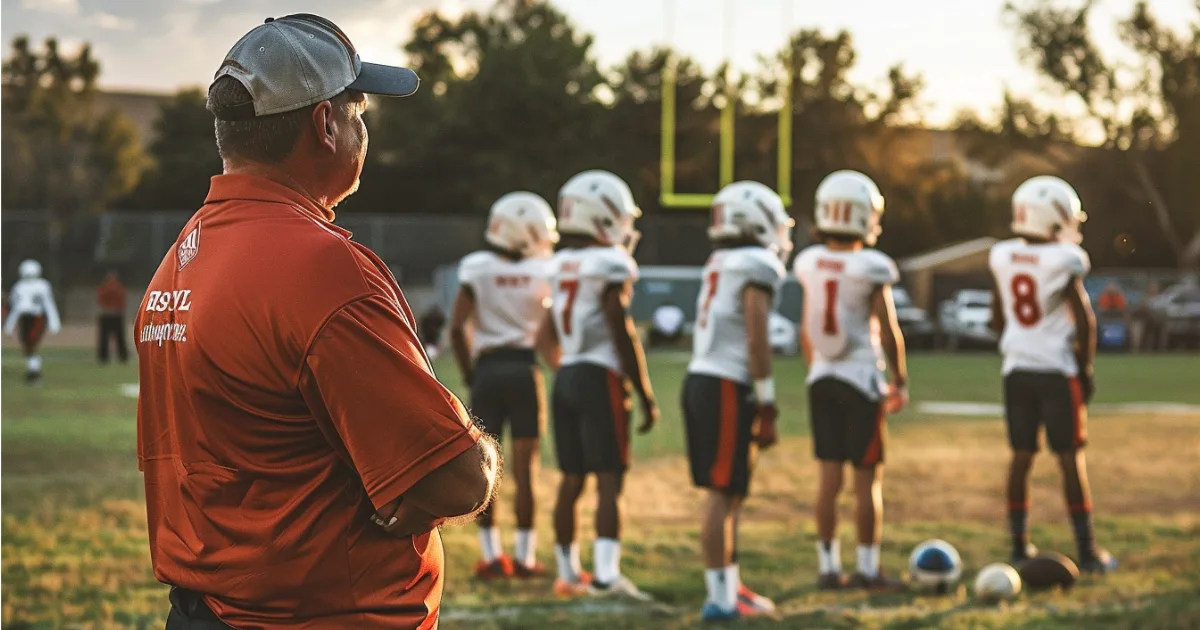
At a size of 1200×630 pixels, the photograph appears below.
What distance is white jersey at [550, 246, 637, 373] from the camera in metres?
6.85

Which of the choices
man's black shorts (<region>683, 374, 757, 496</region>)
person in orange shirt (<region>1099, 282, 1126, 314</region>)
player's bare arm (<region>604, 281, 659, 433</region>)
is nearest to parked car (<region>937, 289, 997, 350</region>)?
person in orange shirt (<region>1099, 282, 1126, 314</region>)

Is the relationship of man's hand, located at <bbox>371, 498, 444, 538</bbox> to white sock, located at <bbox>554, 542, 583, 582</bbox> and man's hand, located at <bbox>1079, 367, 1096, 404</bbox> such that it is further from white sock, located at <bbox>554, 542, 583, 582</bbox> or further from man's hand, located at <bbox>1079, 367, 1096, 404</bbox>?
man's hand, located at <bbox>1079, 367, 1096, 404</bbox>

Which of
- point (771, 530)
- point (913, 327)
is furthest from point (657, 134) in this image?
point (771, 530)

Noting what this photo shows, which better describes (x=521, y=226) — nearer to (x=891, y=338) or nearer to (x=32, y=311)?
(x=891, y=338)

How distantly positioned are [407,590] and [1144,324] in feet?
116

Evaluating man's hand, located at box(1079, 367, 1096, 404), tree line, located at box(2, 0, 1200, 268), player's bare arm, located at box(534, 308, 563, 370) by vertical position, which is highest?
tree line, located at box(2, 0, 1200, 268)

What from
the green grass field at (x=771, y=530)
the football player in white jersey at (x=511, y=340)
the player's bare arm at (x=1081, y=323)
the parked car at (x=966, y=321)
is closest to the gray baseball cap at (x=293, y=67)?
the green grass field at (x=771, y=530)

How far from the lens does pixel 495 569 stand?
741 cm

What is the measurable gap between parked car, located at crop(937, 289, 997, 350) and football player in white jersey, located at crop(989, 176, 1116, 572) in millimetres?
27226

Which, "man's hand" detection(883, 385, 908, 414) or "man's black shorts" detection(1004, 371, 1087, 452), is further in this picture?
"man's black shorts" detection(1004, 371, 1087, 452)

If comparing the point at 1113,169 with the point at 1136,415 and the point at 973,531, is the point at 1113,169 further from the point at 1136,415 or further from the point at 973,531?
the point at 973,531

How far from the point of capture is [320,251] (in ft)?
7.17

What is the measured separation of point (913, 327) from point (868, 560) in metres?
27.6

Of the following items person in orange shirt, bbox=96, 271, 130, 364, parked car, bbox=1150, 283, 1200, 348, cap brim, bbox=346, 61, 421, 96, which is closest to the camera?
cap brim, bbox=346, 61, 421, 96
